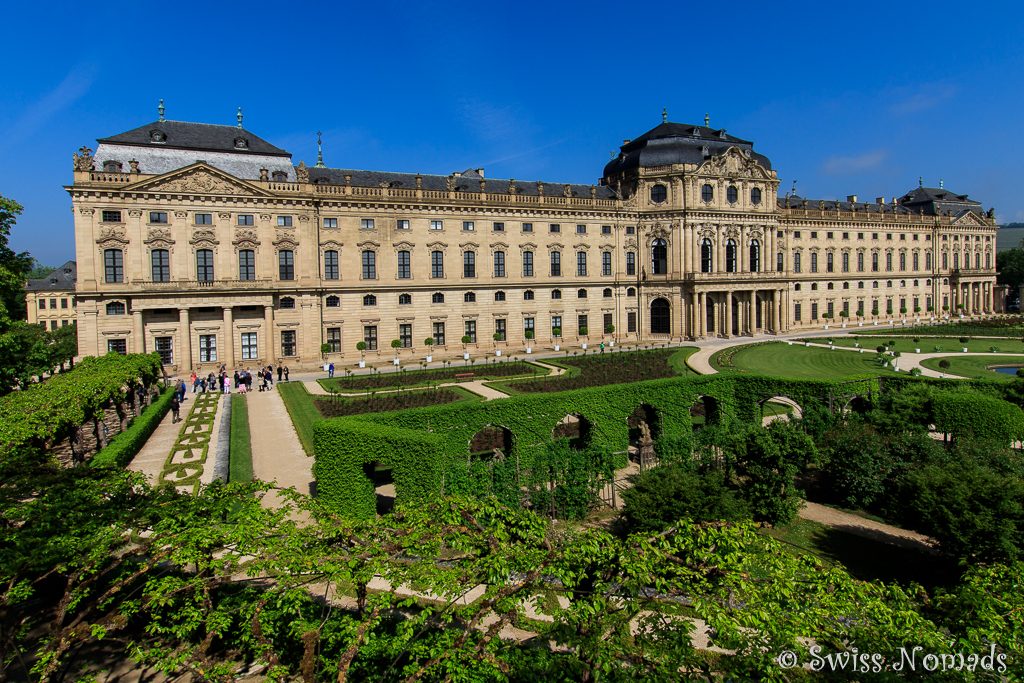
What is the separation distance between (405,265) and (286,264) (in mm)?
10874

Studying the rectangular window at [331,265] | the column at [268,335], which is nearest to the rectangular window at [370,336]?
the rectangular window at [331,265]

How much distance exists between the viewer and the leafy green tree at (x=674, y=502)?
58.9 feet

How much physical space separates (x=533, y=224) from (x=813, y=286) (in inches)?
1696

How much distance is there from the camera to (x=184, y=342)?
4888 centimetres

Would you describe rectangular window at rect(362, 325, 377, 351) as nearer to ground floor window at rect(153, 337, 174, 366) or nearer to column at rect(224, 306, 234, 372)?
column at rect(224, 306, 234, 372)

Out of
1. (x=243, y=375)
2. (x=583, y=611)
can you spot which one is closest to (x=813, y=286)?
(x=243, y=375)

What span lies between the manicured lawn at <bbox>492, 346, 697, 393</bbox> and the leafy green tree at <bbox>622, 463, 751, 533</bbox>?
56.9 ft

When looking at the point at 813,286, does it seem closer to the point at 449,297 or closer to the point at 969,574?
the point at 449,297

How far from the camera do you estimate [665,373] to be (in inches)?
1646

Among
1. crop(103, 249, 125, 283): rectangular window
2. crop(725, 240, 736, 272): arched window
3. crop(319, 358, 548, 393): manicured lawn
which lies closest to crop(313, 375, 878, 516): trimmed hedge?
crop(319, 358, 548, 393): manicured lawn

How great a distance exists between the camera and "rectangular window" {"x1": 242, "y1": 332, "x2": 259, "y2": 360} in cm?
5147

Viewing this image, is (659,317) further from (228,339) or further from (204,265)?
(204,265)

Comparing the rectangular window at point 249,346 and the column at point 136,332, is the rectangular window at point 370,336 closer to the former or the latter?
the rectangular window at point 249,346

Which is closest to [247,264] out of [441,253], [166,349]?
[166,349]
